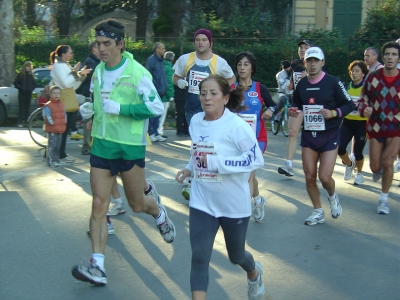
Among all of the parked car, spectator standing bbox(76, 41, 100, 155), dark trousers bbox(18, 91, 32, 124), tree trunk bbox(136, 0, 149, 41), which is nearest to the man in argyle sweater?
spectator standing bbox(76, 41, 100, 155)

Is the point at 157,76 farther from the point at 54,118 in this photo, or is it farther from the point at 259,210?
the point at 259,210

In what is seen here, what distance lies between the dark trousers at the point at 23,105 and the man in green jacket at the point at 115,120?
40.4ft

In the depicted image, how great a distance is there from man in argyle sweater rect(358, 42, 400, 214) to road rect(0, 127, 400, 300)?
605 mm

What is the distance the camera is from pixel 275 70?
74.0 ft

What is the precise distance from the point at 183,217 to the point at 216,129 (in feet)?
10.6

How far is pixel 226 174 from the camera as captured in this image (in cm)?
450

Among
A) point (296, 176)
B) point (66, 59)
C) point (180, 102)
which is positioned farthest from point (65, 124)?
point (180, 102)

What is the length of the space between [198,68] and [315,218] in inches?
88.5

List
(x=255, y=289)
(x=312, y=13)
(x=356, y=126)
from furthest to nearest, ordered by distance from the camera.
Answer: (x=312, y=13)
(x=356, y=126)
(x=255, y=289)

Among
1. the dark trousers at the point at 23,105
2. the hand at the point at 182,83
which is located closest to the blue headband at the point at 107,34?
the hand at the point at 182,83

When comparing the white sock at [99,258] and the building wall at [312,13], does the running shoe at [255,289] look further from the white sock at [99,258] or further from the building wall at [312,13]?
the building wall at [312,13]

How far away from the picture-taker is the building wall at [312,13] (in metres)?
30.1

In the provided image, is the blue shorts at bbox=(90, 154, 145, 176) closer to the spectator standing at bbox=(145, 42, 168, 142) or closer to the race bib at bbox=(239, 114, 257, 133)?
the race bib at bbox=(239, 114, 257, 133)

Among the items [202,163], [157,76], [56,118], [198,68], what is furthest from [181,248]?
[157,76]
